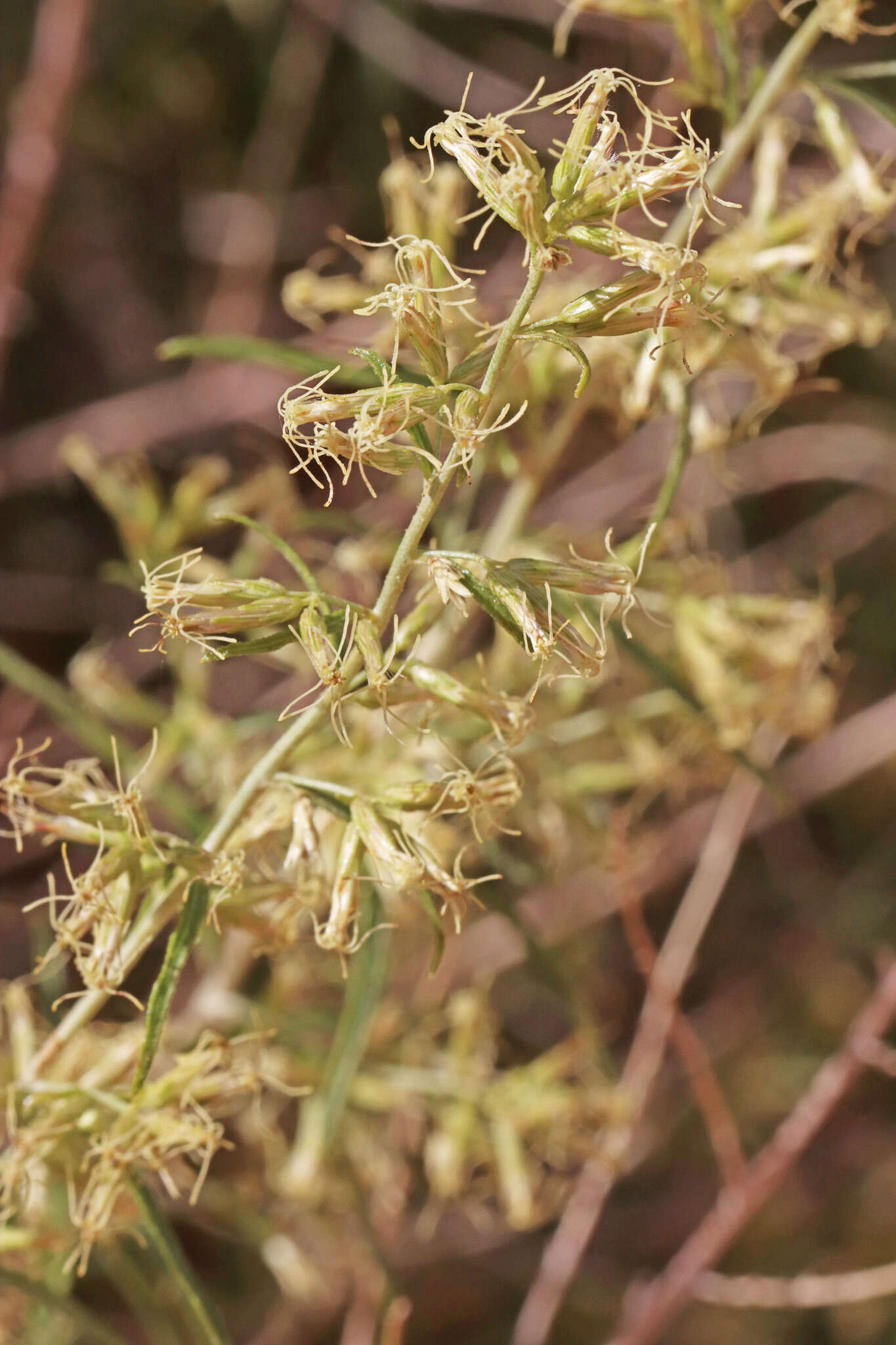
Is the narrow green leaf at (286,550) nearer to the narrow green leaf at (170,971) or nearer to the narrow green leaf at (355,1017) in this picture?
the narrow green leaf at (170,971)

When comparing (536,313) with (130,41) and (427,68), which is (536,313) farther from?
(130,41)

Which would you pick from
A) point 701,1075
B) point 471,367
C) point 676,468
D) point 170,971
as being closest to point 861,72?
point 676,468

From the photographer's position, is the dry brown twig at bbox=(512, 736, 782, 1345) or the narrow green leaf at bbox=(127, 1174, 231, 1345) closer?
the narrow green leaf at bbox=(127, 1174, 231, 1345)

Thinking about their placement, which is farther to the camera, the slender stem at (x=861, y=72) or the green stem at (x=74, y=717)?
the green stem at (x=74, y=717)

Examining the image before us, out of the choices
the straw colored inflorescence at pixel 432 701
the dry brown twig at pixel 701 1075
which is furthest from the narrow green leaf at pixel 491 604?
the dry brown twig at pixel 701 1075

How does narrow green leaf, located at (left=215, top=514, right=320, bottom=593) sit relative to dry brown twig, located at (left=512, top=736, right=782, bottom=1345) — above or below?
above

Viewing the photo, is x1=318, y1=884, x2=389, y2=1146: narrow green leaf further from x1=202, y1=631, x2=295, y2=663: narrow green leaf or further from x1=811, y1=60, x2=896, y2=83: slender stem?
x1=811, y1=60, x2=896, y2=83: slender stem

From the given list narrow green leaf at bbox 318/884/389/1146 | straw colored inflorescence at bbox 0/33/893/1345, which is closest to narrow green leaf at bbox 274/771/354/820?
straw colored inflorescence at bbox 0/33/893/1345

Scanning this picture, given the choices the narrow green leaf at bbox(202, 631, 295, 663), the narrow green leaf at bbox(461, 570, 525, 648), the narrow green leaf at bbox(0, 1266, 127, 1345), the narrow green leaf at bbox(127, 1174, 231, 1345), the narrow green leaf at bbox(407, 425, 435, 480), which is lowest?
the narrow green leaf at bbox(0, 1266, 127, 1345)
